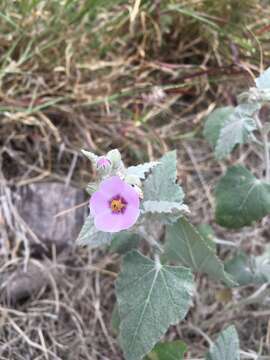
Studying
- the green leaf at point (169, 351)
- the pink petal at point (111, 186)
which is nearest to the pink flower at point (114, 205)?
the pink petal at point (111, 186)

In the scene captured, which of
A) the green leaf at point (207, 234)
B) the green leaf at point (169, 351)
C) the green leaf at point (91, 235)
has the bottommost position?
the green leaf at point (169, 351)

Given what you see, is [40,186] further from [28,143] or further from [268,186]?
[268,186]

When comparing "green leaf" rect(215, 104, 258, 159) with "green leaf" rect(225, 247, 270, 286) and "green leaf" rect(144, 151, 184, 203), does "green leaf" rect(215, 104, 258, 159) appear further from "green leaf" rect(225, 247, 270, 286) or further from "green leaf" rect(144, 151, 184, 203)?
"green leaf" rect(225, 247, 270, 286)

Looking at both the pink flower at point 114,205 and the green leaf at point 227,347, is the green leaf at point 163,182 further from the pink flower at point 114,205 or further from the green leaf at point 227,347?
the green leaf at point 227,347

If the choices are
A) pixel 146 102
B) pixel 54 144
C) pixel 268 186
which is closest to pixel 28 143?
pixel 54 144

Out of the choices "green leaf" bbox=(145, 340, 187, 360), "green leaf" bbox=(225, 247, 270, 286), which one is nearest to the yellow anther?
"green leaf" bbox=(145, 340, 187, 360)

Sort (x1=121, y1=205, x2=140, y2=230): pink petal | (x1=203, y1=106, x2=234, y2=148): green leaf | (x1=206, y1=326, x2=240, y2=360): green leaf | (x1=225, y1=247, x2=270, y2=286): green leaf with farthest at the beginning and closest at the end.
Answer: (x1=203, y1=106, x2=234, y2=148): green leaf
(x1=225, y1=247, x2=270, y2=286): green leaf
(x1=206, y1=326, x2=240, y2=360): green leaf
(x1=121, y1=205, x2=140, y2=230): pink petal

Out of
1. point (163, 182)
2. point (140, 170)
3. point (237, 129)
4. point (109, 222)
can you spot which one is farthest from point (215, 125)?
point (109, 222)
